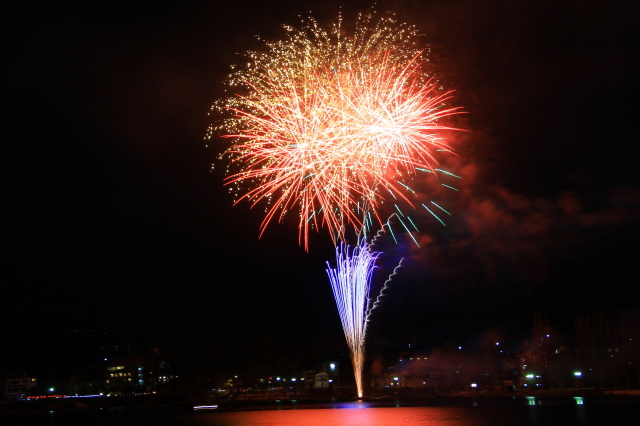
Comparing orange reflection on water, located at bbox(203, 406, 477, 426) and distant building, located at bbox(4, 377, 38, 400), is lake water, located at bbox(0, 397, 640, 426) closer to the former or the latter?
orange reflection on water, located at bbox(203, 406, 477, 426)

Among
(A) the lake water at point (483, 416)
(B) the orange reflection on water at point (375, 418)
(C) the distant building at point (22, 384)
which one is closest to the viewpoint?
(A) the lake water at point (483, 416)

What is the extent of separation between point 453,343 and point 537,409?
95.8 ft

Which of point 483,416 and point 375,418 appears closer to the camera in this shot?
point 483,416

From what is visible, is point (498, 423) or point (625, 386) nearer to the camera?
point (498, 423)

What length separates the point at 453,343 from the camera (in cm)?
5534

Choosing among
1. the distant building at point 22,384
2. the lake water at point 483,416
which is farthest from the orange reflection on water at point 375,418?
the distant building at point 22,384

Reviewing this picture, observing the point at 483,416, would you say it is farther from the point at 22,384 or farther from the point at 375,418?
the point at 22,384

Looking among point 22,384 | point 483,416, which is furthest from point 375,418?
point 22,384

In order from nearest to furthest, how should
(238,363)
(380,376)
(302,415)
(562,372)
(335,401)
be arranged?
(302,415)
(335,401)
(562,372)
(380,376)
(238,363)

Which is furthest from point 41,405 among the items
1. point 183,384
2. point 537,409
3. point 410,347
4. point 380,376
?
point 537,409

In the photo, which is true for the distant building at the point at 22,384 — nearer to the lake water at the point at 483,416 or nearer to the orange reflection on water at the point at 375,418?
the lake water at the point at 483,416

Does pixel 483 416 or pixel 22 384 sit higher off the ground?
pixel 22 384

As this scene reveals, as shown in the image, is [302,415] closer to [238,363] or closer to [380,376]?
[380,376]

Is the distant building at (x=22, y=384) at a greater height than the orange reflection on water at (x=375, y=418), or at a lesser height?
greater
